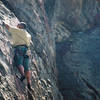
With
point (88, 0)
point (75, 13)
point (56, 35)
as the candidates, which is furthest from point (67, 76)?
point (88, 0)

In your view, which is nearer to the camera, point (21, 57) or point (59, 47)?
point (21, 57)

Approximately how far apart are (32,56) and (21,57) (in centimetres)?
255

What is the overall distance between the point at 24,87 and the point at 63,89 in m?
8.11

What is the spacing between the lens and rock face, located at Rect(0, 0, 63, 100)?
23.7 ft

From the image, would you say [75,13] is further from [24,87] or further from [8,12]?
[24,87]

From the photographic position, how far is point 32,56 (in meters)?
10.4

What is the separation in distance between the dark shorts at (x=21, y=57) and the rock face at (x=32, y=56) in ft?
0.87

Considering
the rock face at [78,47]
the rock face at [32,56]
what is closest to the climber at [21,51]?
the rock face at [32,56]

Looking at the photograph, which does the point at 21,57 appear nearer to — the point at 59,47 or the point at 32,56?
the point at 32,56

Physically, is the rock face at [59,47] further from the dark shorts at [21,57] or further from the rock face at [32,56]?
the dark shorts at [21,57]

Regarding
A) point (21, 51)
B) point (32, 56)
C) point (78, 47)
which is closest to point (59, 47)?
point (78, 47)

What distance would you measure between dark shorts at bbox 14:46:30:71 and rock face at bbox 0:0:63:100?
265 mm

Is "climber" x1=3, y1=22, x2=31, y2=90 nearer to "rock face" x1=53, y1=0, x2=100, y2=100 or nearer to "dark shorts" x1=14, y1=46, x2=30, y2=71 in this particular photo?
"dark shorts" x1=14, y1=46, x2=30, y2=71

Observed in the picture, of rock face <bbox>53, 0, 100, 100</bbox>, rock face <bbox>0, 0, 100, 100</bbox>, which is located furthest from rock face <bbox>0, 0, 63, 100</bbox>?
rock face <bbox>53, 0, 100, 100</bbox>
